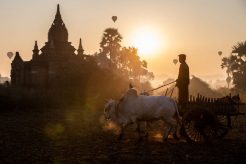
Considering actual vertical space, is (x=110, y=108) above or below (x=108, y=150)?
above

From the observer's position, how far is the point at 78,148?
10.4 metres

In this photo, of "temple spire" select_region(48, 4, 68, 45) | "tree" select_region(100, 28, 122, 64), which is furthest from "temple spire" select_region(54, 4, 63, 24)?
"tree" select_region(100, 28, 122, 64)

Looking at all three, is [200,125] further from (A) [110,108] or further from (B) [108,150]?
(A) [110,108]

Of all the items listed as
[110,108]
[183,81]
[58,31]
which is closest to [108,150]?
[110,108]

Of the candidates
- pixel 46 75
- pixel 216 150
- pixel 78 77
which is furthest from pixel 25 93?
pixel 216 150

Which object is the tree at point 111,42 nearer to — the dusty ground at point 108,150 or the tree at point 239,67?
the tree at point 239,67

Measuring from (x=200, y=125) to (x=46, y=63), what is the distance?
3825cm

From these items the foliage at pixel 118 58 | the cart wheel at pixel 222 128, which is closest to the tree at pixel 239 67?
the foliage at pixel 118 58

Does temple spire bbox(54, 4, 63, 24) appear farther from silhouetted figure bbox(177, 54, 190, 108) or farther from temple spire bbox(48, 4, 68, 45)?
silhouetted figure bbox(177, 54, 190, 108)

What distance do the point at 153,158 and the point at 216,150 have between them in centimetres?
221

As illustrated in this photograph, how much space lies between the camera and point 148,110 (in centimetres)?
1186

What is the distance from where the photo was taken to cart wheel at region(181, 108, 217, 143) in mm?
11164

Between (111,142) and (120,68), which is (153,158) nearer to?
(111,142)

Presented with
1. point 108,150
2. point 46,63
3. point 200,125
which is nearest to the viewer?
point 108,150
